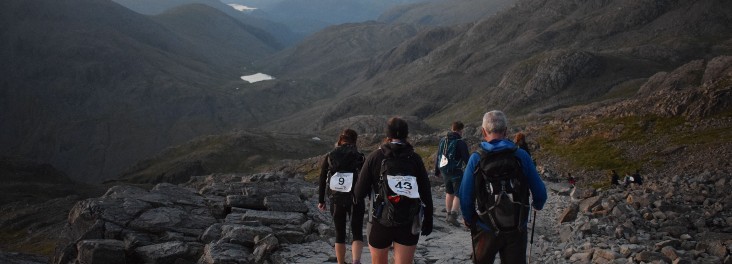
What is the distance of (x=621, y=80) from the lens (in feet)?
397

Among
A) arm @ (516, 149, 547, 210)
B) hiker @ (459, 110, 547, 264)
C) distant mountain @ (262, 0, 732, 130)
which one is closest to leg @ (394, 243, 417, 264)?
hiker @ (459, 110, 547, 264)

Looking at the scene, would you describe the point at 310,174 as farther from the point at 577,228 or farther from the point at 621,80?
the point at 621,80

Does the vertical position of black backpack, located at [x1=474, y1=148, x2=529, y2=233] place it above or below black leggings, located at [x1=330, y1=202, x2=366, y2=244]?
above

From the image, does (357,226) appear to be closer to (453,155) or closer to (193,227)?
(453,155)

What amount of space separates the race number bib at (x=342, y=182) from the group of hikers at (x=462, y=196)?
21mm

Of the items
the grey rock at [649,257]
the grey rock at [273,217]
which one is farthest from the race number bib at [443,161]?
the grey rock at [649,257]

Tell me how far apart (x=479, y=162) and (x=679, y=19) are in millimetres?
170914

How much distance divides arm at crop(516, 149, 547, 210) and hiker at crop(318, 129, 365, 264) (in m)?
3.61

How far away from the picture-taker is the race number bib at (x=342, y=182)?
10.5m

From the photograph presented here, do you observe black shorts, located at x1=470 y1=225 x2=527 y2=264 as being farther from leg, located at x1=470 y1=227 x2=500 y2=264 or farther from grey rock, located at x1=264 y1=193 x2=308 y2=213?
grey rock, located at x1=264 y1=193 x2=308 y2=213

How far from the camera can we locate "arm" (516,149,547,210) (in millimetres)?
7586

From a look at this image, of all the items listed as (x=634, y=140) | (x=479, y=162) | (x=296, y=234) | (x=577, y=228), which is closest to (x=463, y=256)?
(x=577, y=228)

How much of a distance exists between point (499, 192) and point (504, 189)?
87mm

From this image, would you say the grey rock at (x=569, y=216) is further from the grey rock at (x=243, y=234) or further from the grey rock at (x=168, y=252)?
the grey rock at (x=168, y=252)
